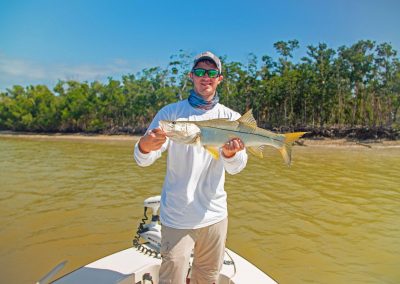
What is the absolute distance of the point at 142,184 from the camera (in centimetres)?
1220

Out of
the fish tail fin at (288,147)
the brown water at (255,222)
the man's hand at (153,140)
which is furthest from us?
the brown water at (255,222)

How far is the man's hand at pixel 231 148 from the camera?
8.39 feet

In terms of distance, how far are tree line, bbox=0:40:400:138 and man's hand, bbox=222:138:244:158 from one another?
114 ft

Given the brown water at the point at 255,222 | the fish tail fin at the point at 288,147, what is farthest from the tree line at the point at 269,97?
the fish tail fin at the point at 288,147

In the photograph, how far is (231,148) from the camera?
8.40 ft

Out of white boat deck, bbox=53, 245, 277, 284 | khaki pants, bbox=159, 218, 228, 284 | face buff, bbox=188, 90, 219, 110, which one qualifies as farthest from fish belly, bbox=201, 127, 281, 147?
white boat deck, bbox=53, 245, 277, 284

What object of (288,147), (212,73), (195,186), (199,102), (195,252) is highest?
(212,73)

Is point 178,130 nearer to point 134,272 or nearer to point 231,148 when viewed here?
point 231,148

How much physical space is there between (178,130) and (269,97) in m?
37.8

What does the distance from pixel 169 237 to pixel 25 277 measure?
408 cm

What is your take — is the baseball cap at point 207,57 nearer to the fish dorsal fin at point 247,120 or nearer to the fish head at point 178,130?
the fish dorsal fin at point 247,120

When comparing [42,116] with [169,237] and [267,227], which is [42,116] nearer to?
[267,227]

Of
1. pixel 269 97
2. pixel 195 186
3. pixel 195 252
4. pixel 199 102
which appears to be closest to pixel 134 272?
pixel 195 252

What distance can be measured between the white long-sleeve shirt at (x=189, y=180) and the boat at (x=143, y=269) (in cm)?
100
